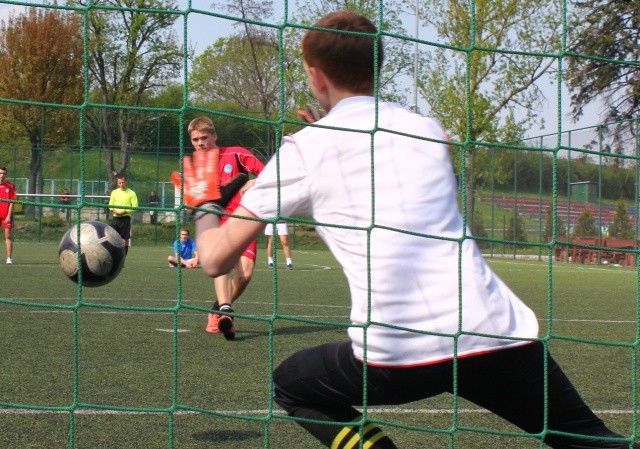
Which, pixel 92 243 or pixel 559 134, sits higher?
pixel 559 134

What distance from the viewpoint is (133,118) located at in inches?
1016

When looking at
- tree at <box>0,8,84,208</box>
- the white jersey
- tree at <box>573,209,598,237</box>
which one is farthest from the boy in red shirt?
the white jersey

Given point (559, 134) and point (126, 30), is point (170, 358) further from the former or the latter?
point (126, 30)

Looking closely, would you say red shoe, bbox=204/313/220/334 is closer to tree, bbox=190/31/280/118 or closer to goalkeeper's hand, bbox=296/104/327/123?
goalkeeper's hand, bbox=296/104/327/123

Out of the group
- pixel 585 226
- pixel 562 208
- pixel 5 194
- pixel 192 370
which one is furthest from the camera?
pixel 585 226

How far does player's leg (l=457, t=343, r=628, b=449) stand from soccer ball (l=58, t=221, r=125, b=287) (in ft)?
5.55

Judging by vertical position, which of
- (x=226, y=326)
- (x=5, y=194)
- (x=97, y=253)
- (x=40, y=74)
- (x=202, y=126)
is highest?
(x=40, y=74)

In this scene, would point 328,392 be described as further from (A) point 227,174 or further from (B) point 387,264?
(A) point 227,174

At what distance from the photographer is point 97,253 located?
3.88 m

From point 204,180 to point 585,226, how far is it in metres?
21.1

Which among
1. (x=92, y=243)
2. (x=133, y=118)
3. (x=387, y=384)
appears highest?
(x=133, y=118)

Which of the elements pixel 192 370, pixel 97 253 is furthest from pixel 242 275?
pixel 97 253

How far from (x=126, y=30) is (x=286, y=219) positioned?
31.5 metres

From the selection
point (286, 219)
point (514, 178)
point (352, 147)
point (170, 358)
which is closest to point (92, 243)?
point (286, 219)
